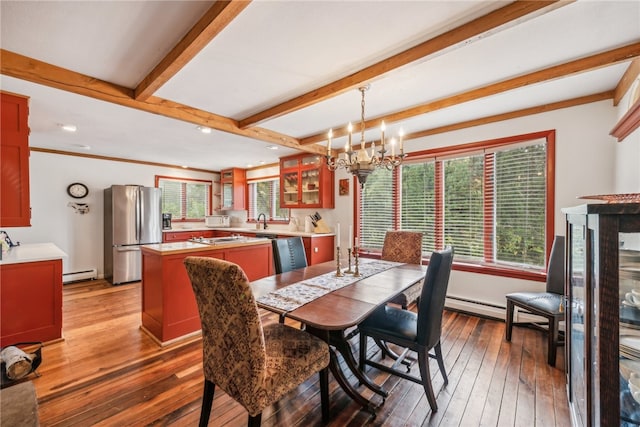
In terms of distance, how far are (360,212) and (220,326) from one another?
3304mm

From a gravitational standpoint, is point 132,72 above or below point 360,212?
above

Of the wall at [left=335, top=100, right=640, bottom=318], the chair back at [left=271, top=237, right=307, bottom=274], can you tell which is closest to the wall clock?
the chair back at [left=271, top=237, right=307, bottom=274]

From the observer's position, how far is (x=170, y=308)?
2.62 metres

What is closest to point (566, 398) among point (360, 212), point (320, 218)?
point (360, 212)

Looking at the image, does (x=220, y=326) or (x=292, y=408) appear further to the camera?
(x=292, y=408)

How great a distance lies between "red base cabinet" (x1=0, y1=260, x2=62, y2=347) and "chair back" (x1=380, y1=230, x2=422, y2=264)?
3352 mm

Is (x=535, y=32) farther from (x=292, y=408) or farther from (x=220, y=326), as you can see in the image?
(x=292, y=408)

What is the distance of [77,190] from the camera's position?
4766 mm

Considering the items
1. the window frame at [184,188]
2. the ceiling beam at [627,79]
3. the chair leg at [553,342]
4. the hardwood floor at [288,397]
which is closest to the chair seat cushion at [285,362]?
the hardwood floor at [288,397]

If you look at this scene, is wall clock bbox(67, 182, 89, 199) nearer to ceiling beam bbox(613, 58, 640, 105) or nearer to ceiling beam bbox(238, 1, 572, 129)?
ceiling beam bbox(238, 1, 572, 129)

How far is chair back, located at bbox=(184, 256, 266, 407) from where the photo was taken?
1231 mm

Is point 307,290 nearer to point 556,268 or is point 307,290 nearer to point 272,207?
point 556,268

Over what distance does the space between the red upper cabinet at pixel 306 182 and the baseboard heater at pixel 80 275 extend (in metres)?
3.60

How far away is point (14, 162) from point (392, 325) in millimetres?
3308
